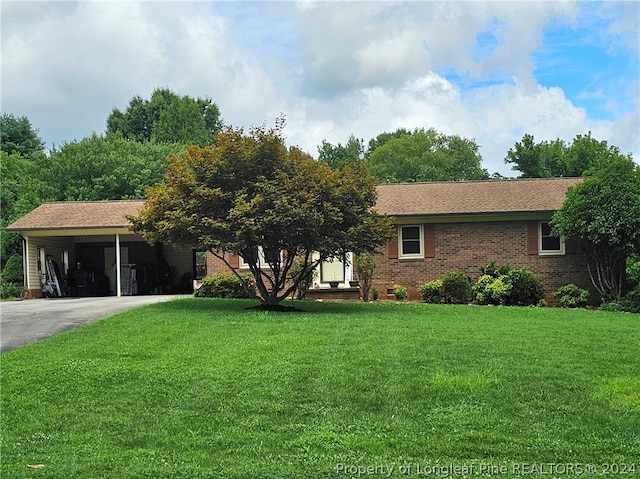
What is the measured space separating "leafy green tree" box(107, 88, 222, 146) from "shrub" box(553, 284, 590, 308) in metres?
33.2

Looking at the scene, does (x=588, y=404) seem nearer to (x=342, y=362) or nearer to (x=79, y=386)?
→ (x=342, y=362)

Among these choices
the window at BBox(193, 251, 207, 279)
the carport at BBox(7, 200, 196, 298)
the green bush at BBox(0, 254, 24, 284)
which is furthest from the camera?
the window at BBox(193, 251, 207, 279)

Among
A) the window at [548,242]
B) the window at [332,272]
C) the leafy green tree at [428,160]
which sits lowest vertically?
the window at [332,272]

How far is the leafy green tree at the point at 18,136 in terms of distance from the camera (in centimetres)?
4694

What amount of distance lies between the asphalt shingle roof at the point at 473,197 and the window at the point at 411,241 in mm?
Answer: 583

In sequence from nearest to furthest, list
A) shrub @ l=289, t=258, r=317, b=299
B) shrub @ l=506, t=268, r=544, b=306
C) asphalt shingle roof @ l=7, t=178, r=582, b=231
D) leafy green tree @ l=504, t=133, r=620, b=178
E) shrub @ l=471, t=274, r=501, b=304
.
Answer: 1. shrub @ l=506, t=268, r=544, b=306
2. shrub @ l=471, t=274, r=501, b=304
3. shrub @ l=289, t=258, r=317, b=299
4. asphalt shingle roof @ l=7, t=178, r=582, b=231
5. leafy green tree @ l=504, t=133, r=620, b=178

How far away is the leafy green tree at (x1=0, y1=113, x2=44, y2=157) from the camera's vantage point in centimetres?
4694

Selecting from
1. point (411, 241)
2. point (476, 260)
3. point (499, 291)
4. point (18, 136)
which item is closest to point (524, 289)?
point (499, 291)

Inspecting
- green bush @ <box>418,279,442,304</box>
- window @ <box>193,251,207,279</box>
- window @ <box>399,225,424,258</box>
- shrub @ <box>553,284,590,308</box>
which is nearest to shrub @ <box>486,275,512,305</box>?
green bush @ <box>418,279,442,304</box>

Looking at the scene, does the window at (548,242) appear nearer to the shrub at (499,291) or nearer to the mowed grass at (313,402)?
the shrub at (499,291)

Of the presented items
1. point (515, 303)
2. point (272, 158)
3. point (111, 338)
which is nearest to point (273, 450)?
point (111, 338)

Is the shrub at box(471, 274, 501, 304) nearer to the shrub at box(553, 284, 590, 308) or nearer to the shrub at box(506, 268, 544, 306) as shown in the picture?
the shrub at box(506, 268, 544, 306)

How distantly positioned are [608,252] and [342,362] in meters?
12.7

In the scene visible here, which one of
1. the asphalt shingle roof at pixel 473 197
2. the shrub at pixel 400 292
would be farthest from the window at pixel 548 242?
the shrub at pixel 400 292
